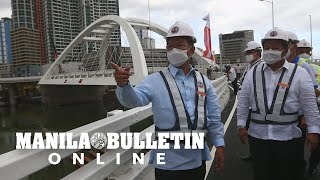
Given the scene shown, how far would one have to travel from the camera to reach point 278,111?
11.3ft

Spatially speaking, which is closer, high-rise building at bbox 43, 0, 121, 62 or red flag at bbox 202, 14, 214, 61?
red flag at bbox 202, 14, 214, 61

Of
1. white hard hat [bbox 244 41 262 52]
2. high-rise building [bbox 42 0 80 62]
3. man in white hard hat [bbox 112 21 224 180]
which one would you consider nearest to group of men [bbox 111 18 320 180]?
man in white hard hat [bbox 112 21 224 180]

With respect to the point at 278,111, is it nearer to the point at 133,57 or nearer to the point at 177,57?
the point at 177,57

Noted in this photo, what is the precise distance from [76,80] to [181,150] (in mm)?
37880

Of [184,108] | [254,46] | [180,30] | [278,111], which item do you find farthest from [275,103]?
[254,46]

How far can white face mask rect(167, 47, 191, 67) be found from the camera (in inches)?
115

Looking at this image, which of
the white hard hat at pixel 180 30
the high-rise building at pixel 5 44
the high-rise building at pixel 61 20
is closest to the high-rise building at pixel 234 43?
the high-rise building at pixel 61 20

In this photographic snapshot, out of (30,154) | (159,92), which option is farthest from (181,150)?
(30,154)

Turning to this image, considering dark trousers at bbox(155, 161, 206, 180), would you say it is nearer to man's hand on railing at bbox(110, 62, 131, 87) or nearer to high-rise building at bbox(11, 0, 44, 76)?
man's hand on railing at bbox(110, 62, 131, 87)

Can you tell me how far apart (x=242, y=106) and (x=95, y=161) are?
1.56 meters

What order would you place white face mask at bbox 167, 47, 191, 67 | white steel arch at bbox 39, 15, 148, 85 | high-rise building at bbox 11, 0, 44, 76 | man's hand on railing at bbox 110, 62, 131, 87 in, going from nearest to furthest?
man's hand on railing at bbox 110, 62, 131, 87
white face mask at bbox 167, 47, 191, 67
white steel arch at bbox 39, 15, 148, 85
high-rise building at bbox 11, 0, 44, 76

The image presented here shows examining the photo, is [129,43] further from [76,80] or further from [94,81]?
[76,80]

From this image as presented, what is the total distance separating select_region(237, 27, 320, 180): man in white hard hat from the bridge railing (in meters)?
1.19
